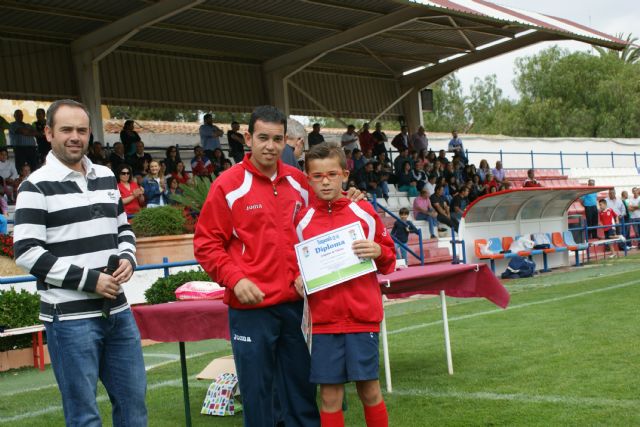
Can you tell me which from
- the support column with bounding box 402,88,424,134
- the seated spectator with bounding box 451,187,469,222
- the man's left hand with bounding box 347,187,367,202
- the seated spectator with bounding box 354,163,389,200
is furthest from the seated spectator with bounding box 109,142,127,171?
the support column with bounding box 402,88,424,134

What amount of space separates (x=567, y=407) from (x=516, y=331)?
13.9ft

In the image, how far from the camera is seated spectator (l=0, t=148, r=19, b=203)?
18719 millimetres

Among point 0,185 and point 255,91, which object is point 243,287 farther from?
point 255,91

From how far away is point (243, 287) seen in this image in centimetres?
458

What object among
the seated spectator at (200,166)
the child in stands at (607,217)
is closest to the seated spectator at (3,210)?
the seated spectator at (200,166)

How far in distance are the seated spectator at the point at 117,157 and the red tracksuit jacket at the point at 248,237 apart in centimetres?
1489

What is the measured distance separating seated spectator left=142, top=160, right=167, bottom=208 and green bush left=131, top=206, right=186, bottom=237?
7.55 ft

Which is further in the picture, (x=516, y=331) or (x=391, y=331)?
(x=391, y=331)

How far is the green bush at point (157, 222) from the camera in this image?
15938 millimetres

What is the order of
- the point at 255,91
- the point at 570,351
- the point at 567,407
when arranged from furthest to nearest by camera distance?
the point at 255,91, the point at 570,351, the point at 567,407

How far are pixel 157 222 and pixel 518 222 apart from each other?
948 centimetres

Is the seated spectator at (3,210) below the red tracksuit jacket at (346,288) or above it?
above

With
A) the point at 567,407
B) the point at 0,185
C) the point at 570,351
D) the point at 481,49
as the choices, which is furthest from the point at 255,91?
the point at 567,407

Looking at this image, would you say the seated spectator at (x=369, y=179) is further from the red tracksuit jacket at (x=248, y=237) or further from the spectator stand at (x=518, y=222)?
the red tracksuit jacket at (x=248, y=237)
